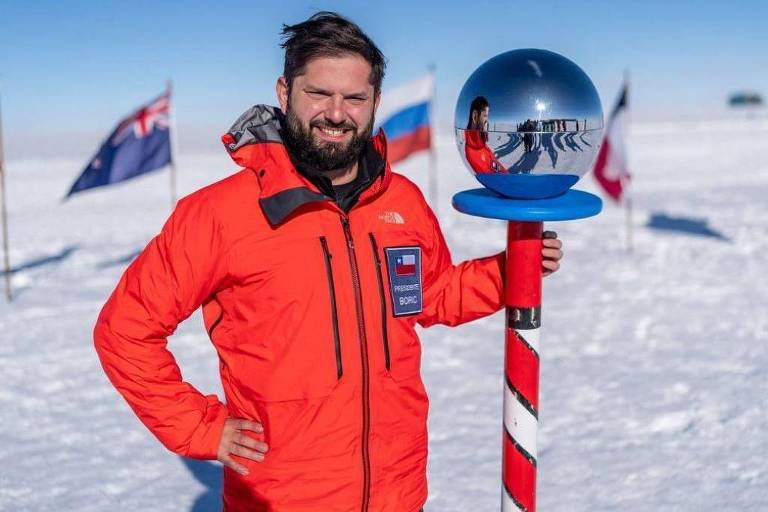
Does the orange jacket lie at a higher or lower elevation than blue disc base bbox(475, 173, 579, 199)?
lower

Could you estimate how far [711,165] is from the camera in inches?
771

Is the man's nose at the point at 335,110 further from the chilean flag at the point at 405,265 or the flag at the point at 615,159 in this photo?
the flag at the point at 615,159

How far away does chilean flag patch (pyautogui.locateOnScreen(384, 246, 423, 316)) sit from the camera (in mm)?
1876

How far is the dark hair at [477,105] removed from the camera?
165 cm

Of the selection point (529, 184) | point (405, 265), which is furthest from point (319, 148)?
point (529, 184)

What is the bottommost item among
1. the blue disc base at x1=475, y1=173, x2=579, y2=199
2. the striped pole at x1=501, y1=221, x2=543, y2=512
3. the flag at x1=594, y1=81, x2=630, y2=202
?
the flag at x1=594, y1=81, x2=630, y2=202

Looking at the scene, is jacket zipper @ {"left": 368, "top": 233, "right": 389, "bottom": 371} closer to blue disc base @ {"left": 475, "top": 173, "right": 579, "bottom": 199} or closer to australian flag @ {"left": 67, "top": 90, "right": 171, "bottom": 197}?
blue disc base @ {"left": 475, "top": 173, "right": 579, "bottom": 199}

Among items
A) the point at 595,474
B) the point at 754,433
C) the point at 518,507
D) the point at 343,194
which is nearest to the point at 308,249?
the point at 343,194

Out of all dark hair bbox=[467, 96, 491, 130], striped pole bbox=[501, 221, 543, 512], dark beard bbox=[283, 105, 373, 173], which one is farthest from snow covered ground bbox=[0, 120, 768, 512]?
dark hair bbox=[467, 96, 491, 130]

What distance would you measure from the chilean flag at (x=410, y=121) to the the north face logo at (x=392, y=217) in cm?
815

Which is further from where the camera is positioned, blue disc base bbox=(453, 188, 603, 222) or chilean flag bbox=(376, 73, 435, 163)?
chilean flag bbox=(376, 73, 435, 163)

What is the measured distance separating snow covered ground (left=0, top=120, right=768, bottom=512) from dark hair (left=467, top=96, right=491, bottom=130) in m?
2.21

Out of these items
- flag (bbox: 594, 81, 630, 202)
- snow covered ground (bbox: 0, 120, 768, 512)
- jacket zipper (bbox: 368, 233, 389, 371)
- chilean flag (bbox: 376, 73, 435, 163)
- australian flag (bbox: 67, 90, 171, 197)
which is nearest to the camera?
jacket zipper (bbox: 368, 233, 389, 371)

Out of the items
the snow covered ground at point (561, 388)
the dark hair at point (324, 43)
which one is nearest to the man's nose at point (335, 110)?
the dark hair at point (324, 43)
